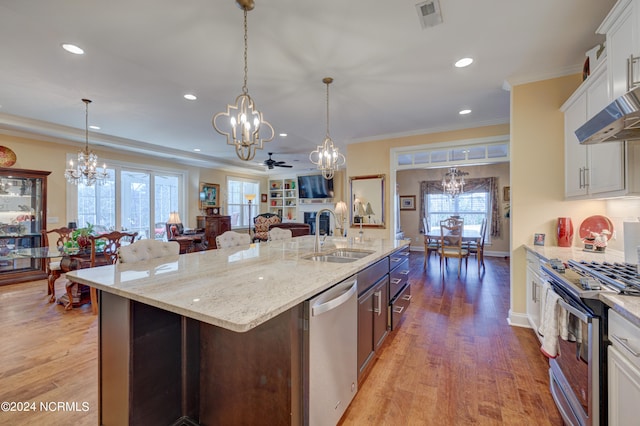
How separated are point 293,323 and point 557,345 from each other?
1.59 m

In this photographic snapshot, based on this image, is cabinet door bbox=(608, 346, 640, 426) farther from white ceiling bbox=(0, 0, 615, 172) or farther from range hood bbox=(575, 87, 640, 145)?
white ceiling bbox=(0, 0, 615, 172)

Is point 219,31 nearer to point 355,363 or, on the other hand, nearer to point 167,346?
point 167,346

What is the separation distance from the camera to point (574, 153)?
8.12ft

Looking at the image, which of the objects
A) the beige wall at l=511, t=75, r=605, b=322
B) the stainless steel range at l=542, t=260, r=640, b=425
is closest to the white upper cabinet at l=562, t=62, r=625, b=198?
the beige wall at l=511, t=75, r=605, b=322

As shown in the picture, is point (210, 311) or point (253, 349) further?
point (253, 349)

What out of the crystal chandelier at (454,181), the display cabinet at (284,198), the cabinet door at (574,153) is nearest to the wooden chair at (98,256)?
the cabinet door at (574,153)

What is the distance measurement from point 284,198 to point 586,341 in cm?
955

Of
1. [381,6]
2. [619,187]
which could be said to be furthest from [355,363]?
[381,6]

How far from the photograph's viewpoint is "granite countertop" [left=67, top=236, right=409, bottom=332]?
1.03 metres

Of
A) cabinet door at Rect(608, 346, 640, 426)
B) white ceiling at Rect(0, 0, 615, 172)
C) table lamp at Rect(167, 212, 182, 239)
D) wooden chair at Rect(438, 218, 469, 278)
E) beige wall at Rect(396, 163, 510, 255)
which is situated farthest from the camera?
beige wall at Rect(396, 163, 510, 255)

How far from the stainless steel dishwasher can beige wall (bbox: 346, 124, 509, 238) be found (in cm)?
373

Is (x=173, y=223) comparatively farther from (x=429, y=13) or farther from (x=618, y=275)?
(x=618, y=275)

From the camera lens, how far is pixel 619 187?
68.8 inches

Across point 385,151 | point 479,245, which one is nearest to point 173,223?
point 385,151
